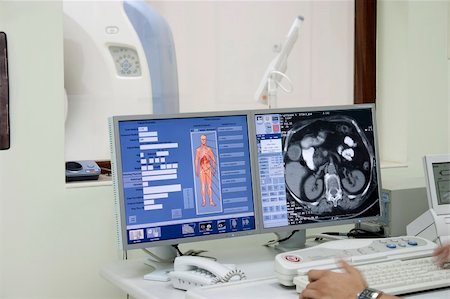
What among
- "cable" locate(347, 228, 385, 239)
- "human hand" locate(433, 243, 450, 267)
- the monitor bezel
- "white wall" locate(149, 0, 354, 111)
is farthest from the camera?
"white wall" locate(149, 0, 354, 111)

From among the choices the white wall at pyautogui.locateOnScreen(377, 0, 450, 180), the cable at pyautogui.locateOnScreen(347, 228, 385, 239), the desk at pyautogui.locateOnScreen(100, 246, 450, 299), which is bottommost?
the desk at pyautogui.locateOnScreen(100, 246, 450, 299)

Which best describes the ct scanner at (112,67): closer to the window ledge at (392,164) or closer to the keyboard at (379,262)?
the window ledge at (392,164)

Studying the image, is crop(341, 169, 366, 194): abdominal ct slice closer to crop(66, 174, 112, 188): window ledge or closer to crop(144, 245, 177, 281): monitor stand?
crop(144, 245, 177, 281): monitor stand

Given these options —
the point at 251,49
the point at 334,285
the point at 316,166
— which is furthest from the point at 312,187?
the point at 251,49

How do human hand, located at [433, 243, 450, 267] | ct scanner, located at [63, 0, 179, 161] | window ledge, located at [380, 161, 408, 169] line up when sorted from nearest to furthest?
human hand, located at [433, 243, 450, 267] → ct scanner, located at [63, 0, 179, 161] → window ledge, located at [380, 161, 408, 169]

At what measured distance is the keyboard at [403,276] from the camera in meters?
1.67

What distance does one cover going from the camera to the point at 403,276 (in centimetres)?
174

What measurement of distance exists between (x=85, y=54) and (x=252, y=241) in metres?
0.91

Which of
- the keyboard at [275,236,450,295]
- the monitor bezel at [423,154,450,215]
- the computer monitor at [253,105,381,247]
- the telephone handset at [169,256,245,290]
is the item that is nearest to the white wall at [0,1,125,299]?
the telephone handset at [169,256,245,290]

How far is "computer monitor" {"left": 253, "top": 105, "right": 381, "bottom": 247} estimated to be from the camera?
2.02 m

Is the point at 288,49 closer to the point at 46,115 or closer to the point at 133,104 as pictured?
the point at 133,104

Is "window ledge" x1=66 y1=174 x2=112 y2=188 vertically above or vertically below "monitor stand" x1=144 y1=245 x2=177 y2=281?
above

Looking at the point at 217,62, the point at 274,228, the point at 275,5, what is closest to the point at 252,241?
the point at 274,228

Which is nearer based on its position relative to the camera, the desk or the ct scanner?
→ the desk
